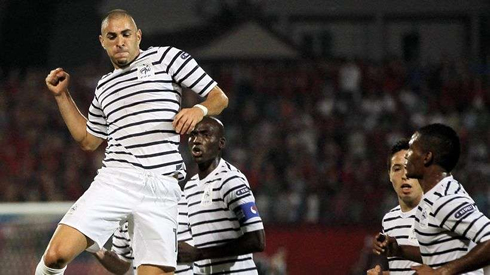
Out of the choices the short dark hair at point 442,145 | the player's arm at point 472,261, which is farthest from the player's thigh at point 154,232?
the player's arm at point 472,261

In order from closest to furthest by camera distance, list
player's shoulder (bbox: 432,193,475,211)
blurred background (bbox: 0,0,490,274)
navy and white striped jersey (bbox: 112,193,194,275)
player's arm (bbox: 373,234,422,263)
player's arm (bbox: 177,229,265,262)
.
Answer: player's shoulder (bbox: 432,193,475,211)
player's arm (bbox: 373,234,422,263)
player's arm (bbox: 177,229,265,262)
navy and white striped jersey (bbox: 112,193,194,275)
blurred background (bbox: 0,0,490,274)

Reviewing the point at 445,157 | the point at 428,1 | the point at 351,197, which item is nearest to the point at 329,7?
the point at 428,1

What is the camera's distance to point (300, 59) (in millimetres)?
18797

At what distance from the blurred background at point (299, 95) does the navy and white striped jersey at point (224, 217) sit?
20.4ft

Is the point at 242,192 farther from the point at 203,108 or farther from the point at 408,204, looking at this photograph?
the point at 408,204

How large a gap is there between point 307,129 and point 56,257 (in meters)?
10.8

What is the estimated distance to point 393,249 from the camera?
5.50m

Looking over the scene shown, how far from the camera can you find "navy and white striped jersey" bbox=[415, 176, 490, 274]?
4641 millimetres

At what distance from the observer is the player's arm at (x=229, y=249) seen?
19.9ft

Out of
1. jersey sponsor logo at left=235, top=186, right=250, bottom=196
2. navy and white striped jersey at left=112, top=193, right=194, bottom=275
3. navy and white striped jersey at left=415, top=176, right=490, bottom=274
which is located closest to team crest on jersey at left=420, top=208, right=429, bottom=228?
navy and white striped jersey at left=415, top=176, right=490, bottom=274

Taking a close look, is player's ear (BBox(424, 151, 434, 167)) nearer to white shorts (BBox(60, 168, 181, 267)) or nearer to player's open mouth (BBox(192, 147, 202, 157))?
white shorts (BBox(60, 168, 181, 267))

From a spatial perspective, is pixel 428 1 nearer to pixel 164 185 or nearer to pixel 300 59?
pixel 300 59

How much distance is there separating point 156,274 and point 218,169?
984 mm

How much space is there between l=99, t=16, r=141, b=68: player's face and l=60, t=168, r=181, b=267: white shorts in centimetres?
65
